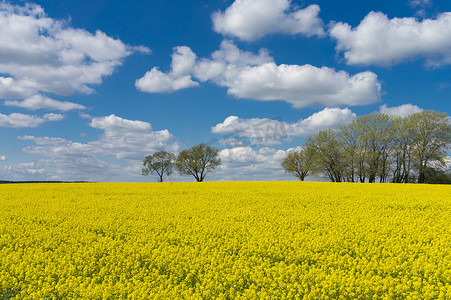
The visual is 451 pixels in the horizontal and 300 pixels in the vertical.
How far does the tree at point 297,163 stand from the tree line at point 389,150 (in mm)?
5165

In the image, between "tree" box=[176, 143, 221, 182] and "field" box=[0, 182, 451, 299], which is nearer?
"field" box=[0, 182, 451, 299]

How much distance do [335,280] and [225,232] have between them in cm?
403

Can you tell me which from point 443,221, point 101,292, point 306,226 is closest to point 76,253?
point 101,292

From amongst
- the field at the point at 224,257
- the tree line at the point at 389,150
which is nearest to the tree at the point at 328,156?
the tree line at the point at 389,150

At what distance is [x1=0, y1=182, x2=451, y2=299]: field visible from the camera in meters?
5.52

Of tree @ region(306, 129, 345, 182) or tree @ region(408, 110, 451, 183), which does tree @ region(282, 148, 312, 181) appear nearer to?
tree @ region(306, 129, 345, 182)

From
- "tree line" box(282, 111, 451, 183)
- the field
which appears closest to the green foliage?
"tree line" box(282, 111, 451, 183)

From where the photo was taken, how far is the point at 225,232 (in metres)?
9.12

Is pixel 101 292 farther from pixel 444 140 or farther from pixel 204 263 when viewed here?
pixel 444 140

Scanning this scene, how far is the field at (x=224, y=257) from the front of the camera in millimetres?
5523

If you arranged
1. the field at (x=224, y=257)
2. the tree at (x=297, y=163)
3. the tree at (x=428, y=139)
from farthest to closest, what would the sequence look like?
the tree at (x=297, y=163), the tree at (x=428, y=139), the field at (x=224, y=257)

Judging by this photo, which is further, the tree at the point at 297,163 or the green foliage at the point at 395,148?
the tree at the point at 297,163

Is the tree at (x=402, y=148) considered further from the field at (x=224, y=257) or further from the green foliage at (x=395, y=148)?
the field at (x=224, y=257)

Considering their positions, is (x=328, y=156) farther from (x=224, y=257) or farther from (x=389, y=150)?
(x=224, y=257)
